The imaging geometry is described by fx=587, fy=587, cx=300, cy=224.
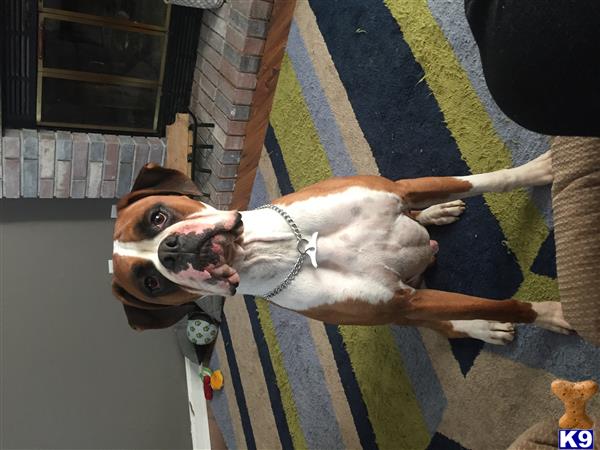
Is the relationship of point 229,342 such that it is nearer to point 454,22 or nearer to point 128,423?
point 128,423

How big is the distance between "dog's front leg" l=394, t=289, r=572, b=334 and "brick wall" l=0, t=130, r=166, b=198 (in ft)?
7.02

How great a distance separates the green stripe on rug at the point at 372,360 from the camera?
222 cm

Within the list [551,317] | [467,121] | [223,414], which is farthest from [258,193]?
[551,317]

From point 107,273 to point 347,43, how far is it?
73.8 inches

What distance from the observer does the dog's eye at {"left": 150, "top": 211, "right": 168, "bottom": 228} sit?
5.37 feet

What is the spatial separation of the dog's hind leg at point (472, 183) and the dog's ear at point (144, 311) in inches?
30.0

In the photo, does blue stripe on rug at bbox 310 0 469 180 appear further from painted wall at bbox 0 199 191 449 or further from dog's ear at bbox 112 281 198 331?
painted wall at bbox 0 199 191 449

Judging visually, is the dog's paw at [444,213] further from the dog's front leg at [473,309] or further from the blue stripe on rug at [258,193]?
the blue stripe on rug at [258,193]

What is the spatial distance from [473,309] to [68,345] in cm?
241

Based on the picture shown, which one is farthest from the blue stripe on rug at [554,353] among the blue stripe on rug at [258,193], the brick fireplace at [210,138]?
the brick fireplace at [210,138]

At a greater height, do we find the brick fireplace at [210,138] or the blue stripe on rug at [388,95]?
the blue stripe on rug at [388,95]

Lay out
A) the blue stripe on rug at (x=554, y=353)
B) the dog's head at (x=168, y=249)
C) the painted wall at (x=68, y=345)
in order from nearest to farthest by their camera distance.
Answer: the dog's head at (x=168, y=249) < the blue stripe on rug at (x=554, y=353) < the painted wall at (x=68, y=345)

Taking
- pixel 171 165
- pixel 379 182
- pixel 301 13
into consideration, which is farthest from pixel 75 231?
pixel 379 182

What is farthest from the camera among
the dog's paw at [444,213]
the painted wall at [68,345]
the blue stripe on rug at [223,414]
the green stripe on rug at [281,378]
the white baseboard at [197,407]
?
the white baseboard at [197,407]
